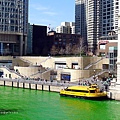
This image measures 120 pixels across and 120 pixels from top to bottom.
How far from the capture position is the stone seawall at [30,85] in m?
77.4

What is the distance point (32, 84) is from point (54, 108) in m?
28.9

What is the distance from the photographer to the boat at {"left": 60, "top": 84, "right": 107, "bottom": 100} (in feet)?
210

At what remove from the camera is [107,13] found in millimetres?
192125

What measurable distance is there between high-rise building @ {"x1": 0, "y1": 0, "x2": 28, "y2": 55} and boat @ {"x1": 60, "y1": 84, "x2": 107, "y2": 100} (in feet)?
234

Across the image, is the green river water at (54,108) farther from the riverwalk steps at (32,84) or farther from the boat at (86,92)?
the riverwalk steps at (32,84)

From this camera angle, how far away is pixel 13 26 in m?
138

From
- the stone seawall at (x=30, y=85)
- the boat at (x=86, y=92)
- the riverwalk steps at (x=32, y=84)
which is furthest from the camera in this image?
the stone seawall at (x=30, y=85)

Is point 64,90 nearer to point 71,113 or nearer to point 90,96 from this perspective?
point 90,96

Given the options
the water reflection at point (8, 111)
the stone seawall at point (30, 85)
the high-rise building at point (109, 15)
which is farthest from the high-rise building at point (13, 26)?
the water reflection at point (8, 111)

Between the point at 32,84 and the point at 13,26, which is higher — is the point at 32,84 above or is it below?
below

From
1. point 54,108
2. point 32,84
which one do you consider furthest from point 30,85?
point 54,108

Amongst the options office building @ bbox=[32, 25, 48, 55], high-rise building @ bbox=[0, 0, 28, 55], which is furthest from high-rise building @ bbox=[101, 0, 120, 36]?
high-rise building @ bbox=[0, 0, 28, 55]

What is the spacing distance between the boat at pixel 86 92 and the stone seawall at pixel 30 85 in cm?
698

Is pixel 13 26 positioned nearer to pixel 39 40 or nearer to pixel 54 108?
pixel 39 40
